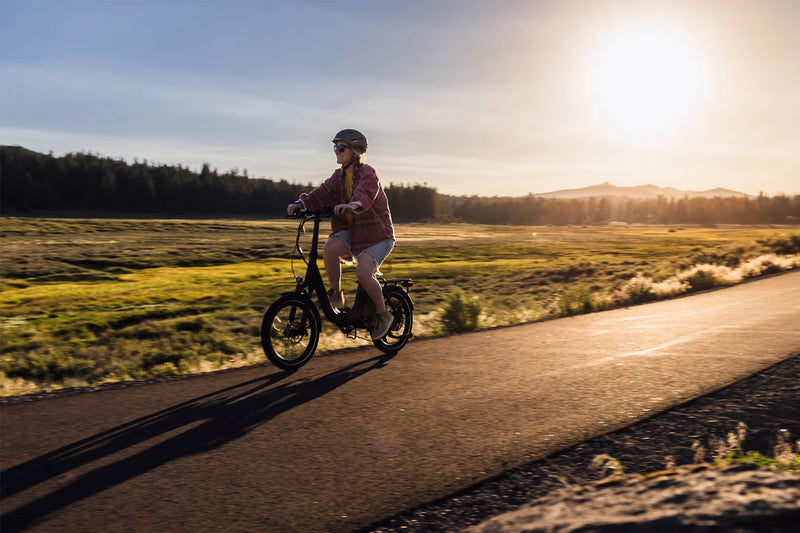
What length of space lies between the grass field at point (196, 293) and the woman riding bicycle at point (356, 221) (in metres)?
1.67

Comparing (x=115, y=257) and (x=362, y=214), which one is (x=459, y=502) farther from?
(x=115, y=257)

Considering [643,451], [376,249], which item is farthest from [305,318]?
[643,451]

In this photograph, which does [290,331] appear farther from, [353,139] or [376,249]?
[353,139]

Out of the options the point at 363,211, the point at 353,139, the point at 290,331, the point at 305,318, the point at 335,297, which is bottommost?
the point at 290,331

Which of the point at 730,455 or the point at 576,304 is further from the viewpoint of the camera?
Answer: the point at 576,304

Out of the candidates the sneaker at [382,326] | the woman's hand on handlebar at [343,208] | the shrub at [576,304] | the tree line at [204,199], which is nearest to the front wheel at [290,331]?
the sneaker at [382,326]

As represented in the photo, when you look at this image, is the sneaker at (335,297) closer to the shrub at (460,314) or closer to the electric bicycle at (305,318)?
the electric bicycle at (305,318)

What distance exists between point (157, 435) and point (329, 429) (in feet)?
3.73

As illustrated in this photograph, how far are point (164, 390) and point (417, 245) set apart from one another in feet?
189

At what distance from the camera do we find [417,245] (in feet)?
206

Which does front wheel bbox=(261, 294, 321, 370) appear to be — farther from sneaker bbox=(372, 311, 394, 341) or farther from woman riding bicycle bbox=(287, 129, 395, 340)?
sneaker bbox=(372, 311, 394, 341)

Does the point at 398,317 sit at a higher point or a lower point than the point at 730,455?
higher

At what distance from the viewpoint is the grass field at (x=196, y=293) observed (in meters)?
9.46

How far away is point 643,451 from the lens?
3.91m
